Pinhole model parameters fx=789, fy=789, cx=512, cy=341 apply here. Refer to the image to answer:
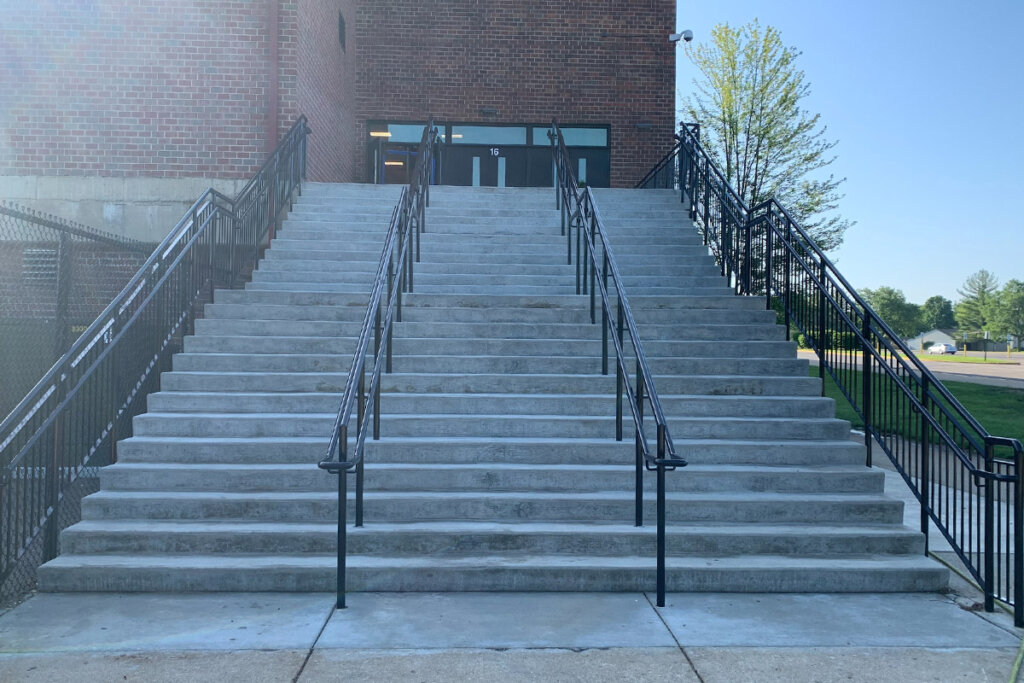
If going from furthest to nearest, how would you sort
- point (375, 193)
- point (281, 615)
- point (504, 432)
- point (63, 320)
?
point (375, 193) < point (63, 320) < point (504, 432) < point (281, 615)

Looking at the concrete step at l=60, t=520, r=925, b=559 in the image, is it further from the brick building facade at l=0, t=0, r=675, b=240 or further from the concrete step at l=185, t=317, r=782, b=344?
the brick building facade at l=0, t=0, r=675, b=240

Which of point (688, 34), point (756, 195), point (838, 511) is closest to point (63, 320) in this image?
point (838, 511)

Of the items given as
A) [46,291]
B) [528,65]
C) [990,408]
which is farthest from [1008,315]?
[46,291]

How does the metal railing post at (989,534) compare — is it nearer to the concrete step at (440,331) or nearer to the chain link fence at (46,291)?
the concrete step at (440,331)

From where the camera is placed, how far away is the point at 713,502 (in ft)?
18.3

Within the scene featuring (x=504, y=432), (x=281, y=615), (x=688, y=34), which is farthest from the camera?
(x=688, y=34)

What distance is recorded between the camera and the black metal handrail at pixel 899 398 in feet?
15.6

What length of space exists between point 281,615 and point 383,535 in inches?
34.1

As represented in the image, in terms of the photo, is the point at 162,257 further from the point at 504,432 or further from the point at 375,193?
the point at 375,193

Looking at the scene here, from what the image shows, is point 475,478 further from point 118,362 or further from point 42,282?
point 42,282

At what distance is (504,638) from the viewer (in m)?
4.19

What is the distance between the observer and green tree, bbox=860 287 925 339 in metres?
116

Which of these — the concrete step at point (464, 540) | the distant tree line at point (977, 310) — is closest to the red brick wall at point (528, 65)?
the concrete step at point (464, 540)

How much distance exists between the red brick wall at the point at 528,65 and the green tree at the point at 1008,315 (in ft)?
318
